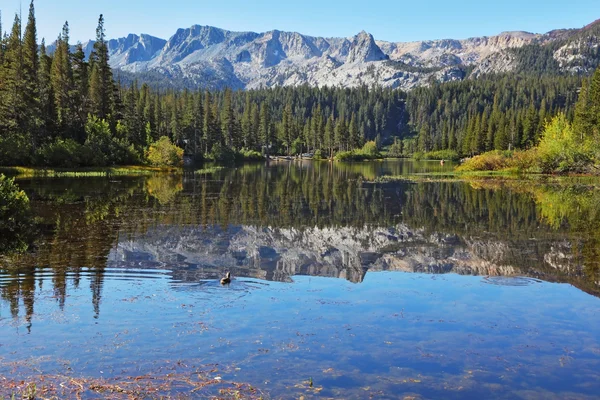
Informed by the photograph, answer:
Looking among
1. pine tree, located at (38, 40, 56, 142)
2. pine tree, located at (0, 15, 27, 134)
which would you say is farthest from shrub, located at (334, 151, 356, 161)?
pine tree, located at (0, 15, 27, 134)

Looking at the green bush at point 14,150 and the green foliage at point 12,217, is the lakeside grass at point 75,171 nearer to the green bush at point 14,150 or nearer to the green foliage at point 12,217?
the green bush at point 14,150

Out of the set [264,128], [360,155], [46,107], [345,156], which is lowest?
[345,156]

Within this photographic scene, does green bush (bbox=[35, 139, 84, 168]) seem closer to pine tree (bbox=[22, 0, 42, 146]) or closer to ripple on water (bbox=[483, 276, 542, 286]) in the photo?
pine tree (bbox=[22, 0, 42, 146])

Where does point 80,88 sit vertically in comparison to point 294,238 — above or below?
above

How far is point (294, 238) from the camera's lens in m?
25.0

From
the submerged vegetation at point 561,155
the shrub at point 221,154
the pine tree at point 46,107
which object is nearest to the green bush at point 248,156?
the shrub at point 221,154

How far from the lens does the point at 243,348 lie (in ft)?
36.3

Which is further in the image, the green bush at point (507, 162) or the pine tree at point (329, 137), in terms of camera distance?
the pine tree at point (329, 137)

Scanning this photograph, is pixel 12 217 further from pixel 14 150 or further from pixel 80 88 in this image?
pixel 80 88

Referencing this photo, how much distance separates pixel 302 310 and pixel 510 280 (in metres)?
8.06

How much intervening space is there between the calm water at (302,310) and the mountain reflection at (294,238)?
15 centimetres

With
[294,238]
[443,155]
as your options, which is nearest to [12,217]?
[294,238]

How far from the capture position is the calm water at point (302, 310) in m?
9.62

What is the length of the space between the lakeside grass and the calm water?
4051 centimetres
